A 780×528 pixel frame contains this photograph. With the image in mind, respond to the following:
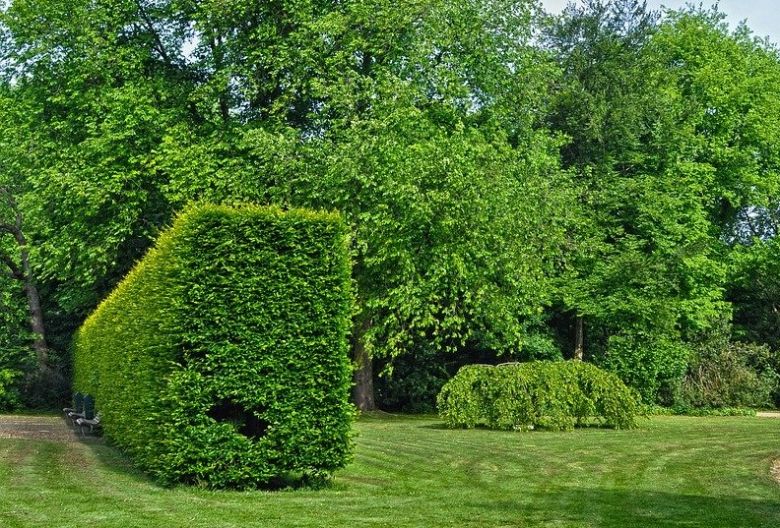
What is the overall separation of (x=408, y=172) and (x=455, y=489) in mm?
13640

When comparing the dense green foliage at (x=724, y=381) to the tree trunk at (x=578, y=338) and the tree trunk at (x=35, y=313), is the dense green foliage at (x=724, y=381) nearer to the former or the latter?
the tree trunk at (x=578, y=338)

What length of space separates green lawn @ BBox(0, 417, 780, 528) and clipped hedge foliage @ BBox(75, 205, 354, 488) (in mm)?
485

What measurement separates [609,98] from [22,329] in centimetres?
2344

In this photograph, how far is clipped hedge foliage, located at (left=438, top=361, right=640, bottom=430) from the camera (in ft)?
74.5

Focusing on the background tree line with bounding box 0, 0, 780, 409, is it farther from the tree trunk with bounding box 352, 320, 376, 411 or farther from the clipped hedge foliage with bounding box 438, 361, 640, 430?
the clipped hedge foliage with bounding box 438, 361, 640, 430

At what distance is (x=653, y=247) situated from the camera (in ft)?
123

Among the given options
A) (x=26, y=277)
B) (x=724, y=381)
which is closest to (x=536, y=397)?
(x=724, y=381)

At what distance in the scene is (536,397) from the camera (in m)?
22.7

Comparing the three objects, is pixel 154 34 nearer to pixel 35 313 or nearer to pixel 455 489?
pixel 35 313

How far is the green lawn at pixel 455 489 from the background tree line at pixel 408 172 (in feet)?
20.7

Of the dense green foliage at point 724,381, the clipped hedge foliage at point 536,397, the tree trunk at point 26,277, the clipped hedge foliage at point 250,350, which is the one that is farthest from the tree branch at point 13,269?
the clipped hedge foliage at point 250,350

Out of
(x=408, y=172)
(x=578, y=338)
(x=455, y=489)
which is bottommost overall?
(x=455, y=489)

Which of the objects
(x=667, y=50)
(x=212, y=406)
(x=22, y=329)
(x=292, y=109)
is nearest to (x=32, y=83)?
(x=292, y=109)

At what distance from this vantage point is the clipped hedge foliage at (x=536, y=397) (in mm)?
22719
